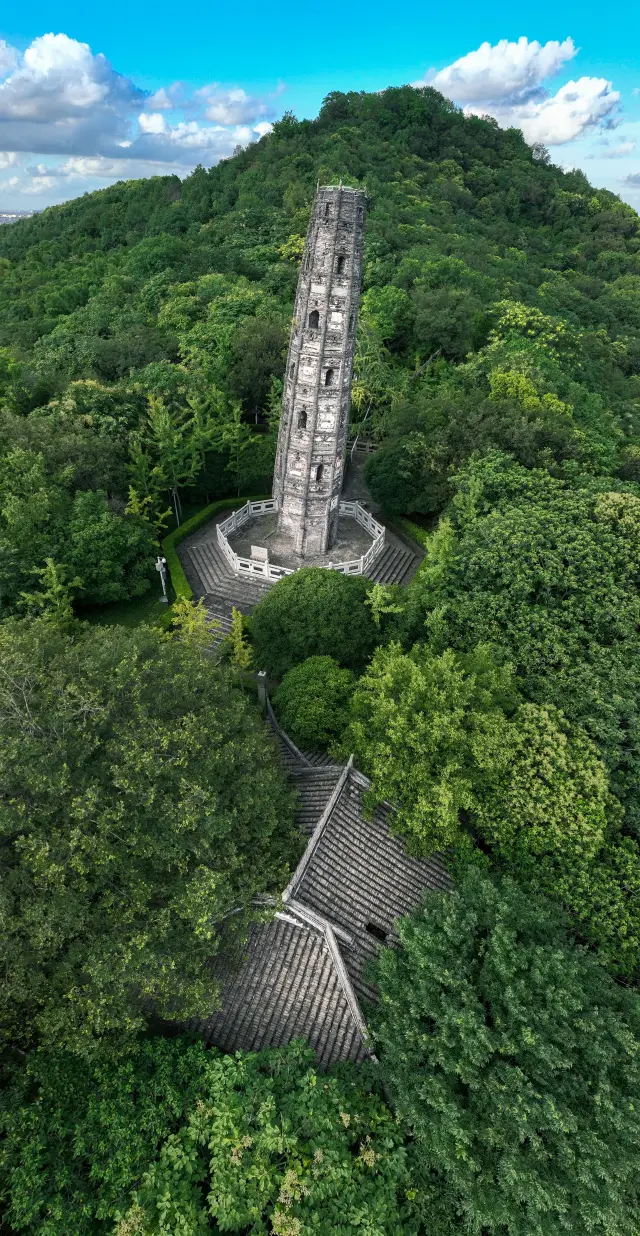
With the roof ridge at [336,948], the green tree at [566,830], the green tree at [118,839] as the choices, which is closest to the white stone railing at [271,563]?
the green tree at [566,830]

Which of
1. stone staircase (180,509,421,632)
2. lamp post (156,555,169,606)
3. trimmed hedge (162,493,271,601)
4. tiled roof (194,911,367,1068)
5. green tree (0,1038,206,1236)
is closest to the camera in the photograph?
green tree (0,1038,206,1236)

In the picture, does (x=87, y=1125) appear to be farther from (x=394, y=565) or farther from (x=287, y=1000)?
(x=394, y=565)

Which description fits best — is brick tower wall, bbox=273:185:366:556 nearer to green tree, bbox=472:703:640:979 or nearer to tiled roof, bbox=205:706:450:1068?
green tree, bbox=472:703:640:979

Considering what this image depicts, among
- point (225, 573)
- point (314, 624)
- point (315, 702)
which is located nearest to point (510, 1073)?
point (315, 702)

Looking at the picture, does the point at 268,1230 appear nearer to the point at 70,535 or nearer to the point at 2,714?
the point at 2,714

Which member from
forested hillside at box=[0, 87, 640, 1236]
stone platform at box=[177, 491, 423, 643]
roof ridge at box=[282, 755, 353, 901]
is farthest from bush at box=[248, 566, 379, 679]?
roof ridge at box=[282, 755, 353, 901]

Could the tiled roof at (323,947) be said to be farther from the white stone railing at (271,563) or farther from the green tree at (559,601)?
the white stone railing at (271,563)
